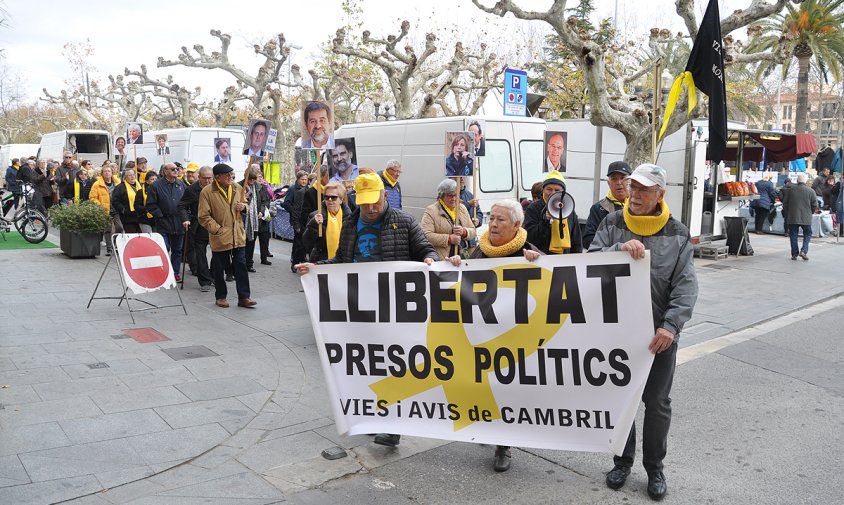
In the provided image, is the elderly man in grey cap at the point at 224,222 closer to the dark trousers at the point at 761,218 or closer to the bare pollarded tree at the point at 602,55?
the bare pollarded tree at the point at 602,55

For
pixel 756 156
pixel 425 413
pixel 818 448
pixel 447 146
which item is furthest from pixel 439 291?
pixel 756 156

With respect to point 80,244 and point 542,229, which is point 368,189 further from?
point 80,244

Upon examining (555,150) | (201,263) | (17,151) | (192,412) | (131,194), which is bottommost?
(192,412)

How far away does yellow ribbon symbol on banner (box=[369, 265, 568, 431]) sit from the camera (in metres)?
4.38

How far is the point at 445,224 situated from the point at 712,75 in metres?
3.04

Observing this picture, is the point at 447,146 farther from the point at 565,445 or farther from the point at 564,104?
the point at 564,104

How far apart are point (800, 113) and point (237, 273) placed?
2923cm

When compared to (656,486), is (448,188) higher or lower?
higher

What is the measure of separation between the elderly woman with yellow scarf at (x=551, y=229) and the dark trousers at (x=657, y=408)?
6.72 feet

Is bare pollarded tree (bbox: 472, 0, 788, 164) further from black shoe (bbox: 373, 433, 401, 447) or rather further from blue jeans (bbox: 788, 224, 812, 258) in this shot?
black shoe (bbox: 373, 433, 401, 447)

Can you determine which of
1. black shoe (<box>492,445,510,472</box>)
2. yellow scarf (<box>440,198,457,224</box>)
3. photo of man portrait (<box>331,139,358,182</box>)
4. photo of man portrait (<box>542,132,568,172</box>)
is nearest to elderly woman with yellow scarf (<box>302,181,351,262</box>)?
yellow scarf (<box>440,198,457,224</box>)

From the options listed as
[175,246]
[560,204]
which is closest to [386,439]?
[560,204]

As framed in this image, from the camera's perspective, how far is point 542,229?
650 centimetres

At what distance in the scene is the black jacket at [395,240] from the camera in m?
5.32
